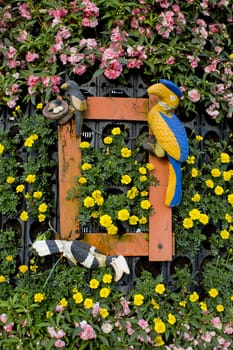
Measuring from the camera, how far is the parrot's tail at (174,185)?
2832mm

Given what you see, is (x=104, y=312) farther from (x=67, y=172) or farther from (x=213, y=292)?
(x=67, y=172)

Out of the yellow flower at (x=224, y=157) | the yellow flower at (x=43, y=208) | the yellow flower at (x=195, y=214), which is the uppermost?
the yellow flower at (x=224, y=157)

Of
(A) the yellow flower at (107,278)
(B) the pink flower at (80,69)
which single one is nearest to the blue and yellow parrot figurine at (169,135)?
(B) the pink flower at (80,69)

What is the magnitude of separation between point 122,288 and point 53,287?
17.7 inches

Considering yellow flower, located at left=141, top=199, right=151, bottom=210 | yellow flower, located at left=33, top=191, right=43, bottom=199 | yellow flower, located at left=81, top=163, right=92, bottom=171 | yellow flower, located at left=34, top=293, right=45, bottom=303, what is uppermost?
yellow flower, located at left=81, top=163, right=92, bottom=171

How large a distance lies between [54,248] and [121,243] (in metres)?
0.43

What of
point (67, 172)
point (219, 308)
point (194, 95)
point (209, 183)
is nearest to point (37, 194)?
point (67, 172)

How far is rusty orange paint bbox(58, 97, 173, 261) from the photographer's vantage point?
2.84 metres

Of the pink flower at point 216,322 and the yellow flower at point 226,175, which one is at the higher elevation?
the yellow flower at point 226,175

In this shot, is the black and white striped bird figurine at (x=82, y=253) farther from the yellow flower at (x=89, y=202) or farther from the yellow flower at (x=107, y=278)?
the yellow flower at (x=89, y=202)

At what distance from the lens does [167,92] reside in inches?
112

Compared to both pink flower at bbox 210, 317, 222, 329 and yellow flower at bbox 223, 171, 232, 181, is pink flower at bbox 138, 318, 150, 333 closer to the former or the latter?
pink flower at bbox 210, 317, 222, 329

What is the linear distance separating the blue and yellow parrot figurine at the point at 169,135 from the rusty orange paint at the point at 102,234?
74 mm

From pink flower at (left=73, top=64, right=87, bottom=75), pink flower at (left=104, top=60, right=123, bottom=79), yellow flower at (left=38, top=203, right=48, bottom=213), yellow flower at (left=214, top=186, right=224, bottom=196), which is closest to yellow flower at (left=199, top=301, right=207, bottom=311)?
yellow flower at (left=214, top=186, right=224, bottom=196)
